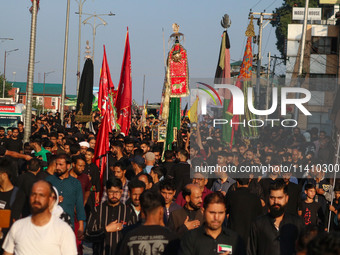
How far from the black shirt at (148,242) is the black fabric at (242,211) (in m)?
3.25

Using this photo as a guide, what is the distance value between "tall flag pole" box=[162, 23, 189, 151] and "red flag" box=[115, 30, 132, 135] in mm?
1785

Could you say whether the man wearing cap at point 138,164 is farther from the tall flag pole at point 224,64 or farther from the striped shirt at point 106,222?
the tall flag pole at point 224,64

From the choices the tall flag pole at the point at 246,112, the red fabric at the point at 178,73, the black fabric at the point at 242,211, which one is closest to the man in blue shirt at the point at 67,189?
the black fabric at the point at 242,211

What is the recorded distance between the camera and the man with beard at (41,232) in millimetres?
5906

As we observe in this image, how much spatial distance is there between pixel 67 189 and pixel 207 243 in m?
3.41

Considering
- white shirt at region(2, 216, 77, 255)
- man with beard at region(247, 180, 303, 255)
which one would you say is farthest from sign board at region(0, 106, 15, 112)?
white shirt at region(2, 216, 77, 255)

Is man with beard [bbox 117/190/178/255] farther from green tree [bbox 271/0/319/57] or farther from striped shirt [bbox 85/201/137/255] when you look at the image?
green tree [bbox 271/0/319/57]

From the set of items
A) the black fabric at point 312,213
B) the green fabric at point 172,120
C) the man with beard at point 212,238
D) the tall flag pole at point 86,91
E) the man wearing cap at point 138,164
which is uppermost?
the tall flag pole at point 86,91

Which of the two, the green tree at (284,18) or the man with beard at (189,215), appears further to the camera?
the green tree at (284,18)

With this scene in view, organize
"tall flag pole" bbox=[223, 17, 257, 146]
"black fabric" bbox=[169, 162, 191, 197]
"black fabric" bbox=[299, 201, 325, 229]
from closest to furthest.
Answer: "black fabric" bbox=[299, 201, 325, 229] < "black fabric" bbox=[169, 162, 191, 197] < "tall flag pole" bbox=[223, 17, 257, 146]

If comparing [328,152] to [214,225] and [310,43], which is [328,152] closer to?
[214,225]

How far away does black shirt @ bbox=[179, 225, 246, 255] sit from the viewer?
237 inches

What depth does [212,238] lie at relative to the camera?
6.08m

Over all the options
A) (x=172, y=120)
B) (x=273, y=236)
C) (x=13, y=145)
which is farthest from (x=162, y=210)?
(x=172, y=120)
